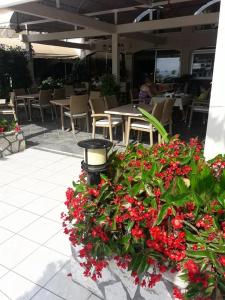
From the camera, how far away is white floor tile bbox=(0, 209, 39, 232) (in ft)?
8.88

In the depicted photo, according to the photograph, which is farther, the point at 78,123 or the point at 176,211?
the point at 78,123

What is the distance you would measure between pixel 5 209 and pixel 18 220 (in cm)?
32

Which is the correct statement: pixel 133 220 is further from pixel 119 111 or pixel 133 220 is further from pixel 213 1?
pixel 213 1

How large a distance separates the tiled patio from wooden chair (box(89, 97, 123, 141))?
3.74ft

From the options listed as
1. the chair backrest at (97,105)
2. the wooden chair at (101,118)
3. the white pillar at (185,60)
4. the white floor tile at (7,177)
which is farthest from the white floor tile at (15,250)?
the white pillar at (185,60)

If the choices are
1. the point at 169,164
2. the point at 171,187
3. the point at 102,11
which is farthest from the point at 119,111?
the point at 102,11

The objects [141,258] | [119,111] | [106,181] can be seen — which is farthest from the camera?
[119,111]

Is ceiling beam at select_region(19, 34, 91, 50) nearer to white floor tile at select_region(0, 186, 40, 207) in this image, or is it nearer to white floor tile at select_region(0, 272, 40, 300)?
white floor tile at select_region(0, 186, 40, 207)

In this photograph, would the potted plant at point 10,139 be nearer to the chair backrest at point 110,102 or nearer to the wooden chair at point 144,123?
the chair backrest at point 110,102

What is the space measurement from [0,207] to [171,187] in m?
2.23

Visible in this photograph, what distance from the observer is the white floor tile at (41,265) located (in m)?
2.11

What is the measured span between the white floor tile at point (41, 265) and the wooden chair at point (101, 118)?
9.76ft

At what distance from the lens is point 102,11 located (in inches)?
308

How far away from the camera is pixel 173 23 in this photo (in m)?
6.89
